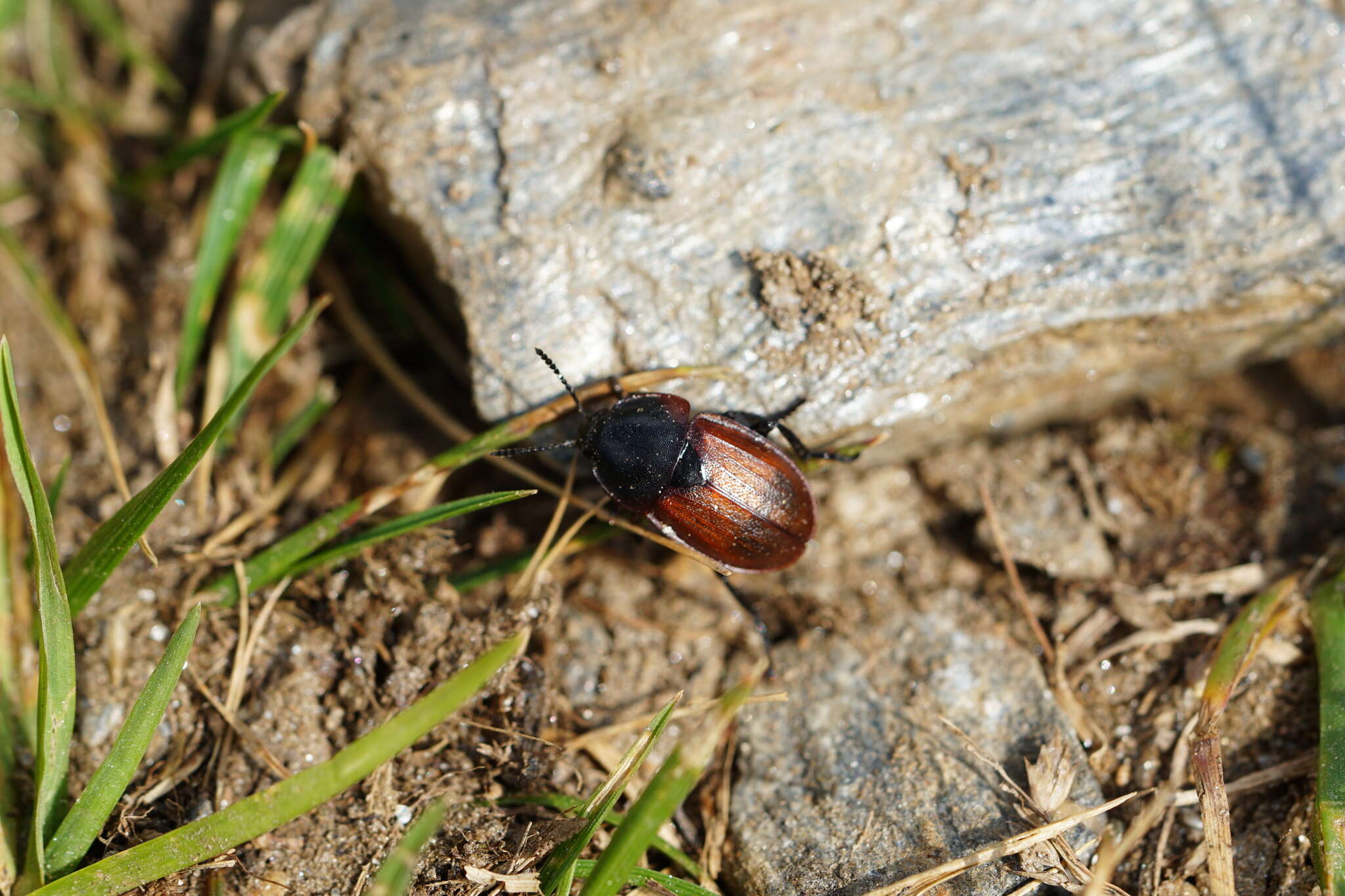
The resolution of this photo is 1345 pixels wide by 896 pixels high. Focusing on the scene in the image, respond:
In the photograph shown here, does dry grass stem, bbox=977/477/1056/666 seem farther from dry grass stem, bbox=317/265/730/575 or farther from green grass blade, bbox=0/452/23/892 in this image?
green grass blade, bbox=0/452/23/892

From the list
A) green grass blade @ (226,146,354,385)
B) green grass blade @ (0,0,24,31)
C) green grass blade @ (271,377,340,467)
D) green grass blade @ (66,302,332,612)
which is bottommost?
green grass blade @ (271,377,340,467)

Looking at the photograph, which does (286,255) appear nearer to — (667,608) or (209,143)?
(209,143)

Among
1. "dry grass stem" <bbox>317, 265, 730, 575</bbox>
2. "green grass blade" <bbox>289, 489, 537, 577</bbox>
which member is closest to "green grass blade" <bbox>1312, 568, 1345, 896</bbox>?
"dry grass stem" <bbox>317, 265, 730, 575</bbox>

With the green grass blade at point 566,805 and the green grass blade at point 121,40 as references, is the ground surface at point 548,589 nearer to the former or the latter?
the green grass blade at point 566,805

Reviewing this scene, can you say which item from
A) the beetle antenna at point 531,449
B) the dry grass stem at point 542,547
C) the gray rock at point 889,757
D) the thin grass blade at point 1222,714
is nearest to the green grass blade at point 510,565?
the dry grass stem at point 542,547

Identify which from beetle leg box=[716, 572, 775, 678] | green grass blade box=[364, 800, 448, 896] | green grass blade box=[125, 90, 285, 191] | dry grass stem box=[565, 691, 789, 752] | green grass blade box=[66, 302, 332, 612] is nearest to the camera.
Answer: green grass blade box=[364, 800, 448, 896]

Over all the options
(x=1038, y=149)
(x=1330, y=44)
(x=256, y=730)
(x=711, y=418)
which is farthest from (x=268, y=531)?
(x=1330, y=44)
